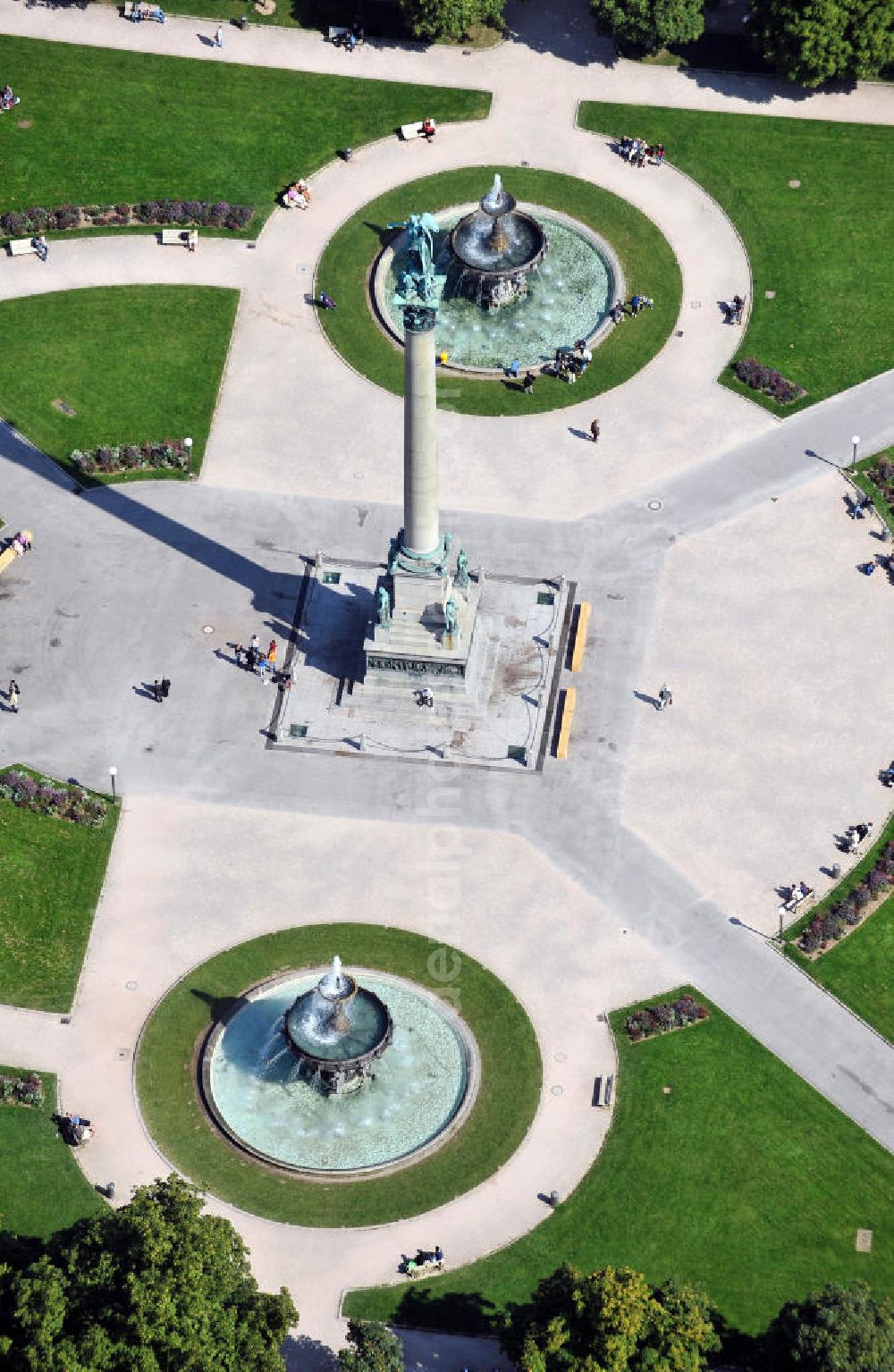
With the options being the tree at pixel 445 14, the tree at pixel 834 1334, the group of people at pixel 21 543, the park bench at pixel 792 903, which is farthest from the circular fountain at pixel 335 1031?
the tree at pixel 445 14

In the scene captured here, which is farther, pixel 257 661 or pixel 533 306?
pixel 533 306

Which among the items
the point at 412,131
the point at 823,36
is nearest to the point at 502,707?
the point at 412,131

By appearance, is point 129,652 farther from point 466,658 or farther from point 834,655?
point 834,655

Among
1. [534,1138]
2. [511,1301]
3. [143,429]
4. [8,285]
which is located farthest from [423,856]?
[8,285]

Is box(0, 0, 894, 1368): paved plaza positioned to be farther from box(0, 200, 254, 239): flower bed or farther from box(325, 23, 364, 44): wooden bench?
box(325, 23, 364, 44): wooden bench

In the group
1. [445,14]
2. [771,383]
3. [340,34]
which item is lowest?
[771,383]

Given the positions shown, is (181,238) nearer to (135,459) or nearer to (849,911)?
(135,459)
